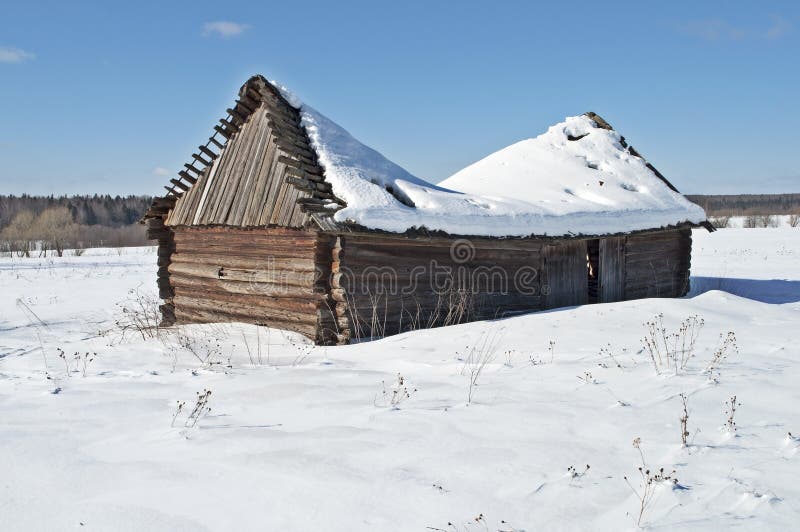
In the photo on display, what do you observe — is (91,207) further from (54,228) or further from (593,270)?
(593,270)

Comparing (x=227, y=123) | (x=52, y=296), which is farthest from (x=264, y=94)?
(x=52, y=296)

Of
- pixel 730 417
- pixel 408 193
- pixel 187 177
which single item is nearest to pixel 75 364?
pixel 187 177

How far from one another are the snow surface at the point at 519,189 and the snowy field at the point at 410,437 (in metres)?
2.39

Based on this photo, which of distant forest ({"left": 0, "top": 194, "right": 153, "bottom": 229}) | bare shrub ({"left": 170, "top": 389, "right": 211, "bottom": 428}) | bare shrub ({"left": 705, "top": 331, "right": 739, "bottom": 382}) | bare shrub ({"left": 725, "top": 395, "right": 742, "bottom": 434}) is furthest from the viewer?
distant forest ({"left": 0, "top": 194, "right": 153, "bottom": 229})

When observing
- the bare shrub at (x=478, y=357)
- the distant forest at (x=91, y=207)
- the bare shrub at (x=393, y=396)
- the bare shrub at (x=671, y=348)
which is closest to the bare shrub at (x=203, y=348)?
the bare shrub at (x=393, y=396)

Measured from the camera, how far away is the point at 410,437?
440 cm

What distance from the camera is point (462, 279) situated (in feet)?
33.9

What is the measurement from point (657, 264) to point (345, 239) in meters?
8.22

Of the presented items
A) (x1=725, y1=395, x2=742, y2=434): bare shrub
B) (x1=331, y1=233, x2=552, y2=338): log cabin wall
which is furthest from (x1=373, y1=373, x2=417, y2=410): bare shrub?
(x1=331, y1=233, x2=552, y2=338): log cabin wall

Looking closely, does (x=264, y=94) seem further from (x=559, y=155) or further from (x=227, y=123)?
(x=559, y=155)

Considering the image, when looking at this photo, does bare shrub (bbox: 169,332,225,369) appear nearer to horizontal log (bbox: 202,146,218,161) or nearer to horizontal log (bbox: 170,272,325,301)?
horizontal log (bbox: 170,272,325,301)

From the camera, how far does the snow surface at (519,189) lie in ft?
31.4

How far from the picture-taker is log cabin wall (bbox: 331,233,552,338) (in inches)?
359

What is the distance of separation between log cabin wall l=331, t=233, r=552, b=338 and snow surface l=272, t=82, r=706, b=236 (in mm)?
397
